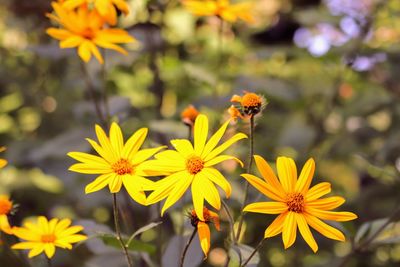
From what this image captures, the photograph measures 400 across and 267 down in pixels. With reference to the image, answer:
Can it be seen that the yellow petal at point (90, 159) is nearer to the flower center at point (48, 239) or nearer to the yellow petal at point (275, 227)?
the flower center at point (48, 239)

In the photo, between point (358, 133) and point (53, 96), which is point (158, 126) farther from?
point (358, 133)

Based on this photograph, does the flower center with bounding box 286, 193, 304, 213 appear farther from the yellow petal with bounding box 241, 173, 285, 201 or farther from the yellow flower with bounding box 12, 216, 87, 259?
the yellow flower with bounding box 12, 216, 87, 259

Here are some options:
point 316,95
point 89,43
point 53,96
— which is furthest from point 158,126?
point 316,95

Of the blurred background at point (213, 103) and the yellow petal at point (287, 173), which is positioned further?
the blurred background at point (213, 103)

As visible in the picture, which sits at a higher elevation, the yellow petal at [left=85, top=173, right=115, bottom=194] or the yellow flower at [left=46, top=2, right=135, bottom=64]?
the yellow flower at [left=46, top=2, right=135, bottom=64]

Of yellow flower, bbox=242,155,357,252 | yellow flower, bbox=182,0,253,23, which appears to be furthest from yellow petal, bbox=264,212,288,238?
yellow flower, bbox=182,0,253,23

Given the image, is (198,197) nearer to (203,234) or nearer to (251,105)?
(203,234)

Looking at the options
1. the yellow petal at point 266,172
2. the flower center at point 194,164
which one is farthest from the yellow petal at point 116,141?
the yellow petal at point 266,172
